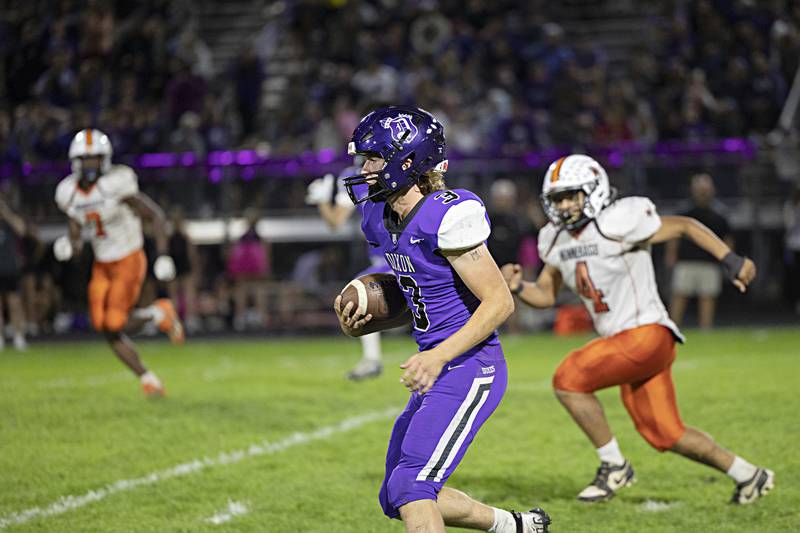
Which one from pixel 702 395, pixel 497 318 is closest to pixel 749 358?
pixel 702 395

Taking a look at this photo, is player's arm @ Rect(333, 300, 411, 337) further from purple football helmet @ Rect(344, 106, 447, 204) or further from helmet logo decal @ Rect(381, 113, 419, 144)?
helmet logo decal @ Rect(381, 113, 419, 144)

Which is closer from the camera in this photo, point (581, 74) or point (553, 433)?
point (553, 433)

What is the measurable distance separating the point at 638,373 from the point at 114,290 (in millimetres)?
4780

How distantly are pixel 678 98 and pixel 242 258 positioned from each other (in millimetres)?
6233

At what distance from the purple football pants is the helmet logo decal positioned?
0.79 metres

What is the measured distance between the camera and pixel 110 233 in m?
9.01

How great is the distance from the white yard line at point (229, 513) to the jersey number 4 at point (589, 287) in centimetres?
194

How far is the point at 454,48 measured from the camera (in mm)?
16641

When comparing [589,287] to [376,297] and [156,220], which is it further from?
[156,220]

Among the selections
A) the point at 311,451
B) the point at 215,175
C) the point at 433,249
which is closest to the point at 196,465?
the point at 311,451

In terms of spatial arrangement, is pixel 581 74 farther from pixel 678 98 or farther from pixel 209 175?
pixel 209 175

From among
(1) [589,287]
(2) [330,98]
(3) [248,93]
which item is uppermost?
(3) [248,93]

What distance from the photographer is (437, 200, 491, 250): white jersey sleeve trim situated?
12.7 ft

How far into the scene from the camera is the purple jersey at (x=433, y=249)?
3.89 metres
